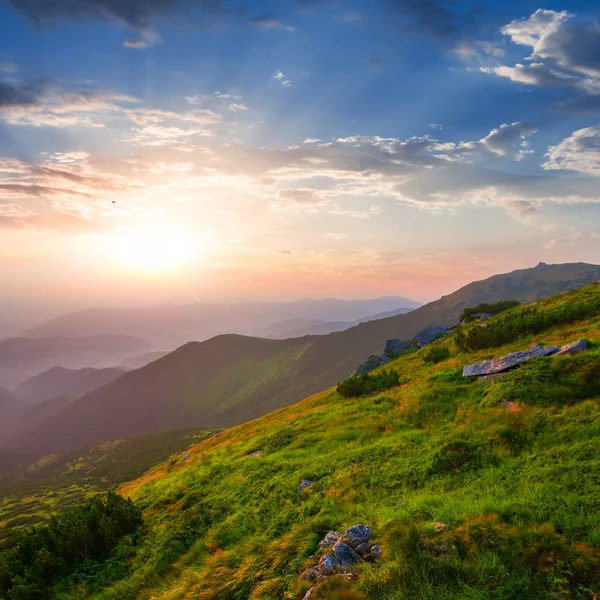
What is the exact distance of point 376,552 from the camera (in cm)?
661

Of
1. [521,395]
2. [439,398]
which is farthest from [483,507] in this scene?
[439,398]

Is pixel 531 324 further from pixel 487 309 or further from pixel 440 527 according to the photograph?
pixel 487 309

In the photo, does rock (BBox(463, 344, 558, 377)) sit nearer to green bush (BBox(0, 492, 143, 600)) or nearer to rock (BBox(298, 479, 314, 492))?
rock (BBox(298, 479, 314, 492))

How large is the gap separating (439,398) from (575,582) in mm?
11765

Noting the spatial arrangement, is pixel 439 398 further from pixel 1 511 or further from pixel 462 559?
pixel 1 511

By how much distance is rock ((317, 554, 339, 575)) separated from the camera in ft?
21.3

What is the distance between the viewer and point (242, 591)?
7359 millimetres

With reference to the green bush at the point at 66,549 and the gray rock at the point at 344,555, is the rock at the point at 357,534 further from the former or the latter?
the green bush at the point at 66,549

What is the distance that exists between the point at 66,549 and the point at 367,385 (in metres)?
19.7

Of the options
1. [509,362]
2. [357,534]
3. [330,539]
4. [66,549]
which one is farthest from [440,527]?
[66,549]

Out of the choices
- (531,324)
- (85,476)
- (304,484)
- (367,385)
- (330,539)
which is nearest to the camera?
(330,539)


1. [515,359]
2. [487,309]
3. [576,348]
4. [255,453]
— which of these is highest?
[487,309]

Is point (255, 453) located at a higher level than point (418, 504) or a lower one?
lower

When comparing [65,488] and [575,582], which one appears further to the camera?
[65,488]
